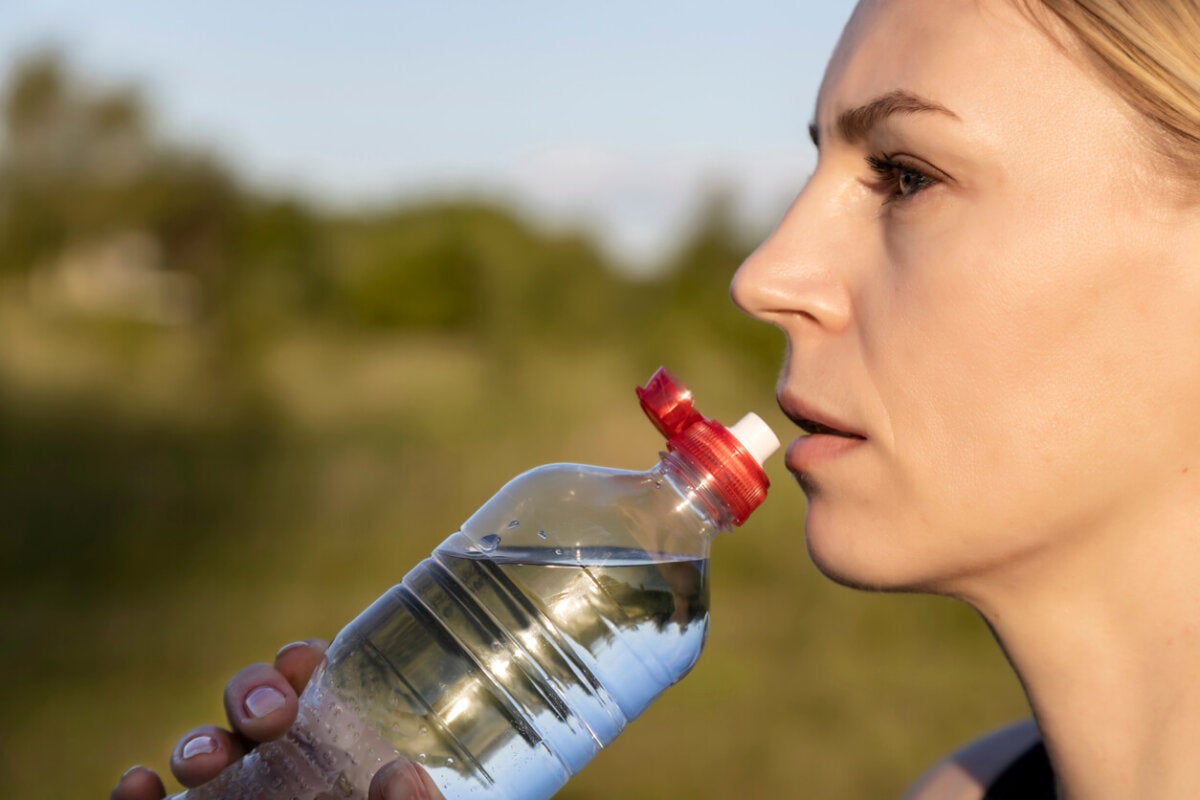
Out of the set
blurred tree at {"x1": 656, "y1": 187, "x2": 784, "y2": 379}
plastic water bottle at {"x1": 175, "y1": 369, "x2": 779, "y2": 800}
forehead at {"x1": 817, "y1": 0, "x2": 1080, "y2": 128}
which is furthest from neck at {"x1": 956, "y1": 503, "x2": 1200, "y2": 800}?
blurred tree at {"x1": 656, "y1": 187, "x2": 784, "y2": 379}

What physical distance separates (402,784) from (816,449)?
517 millimetres

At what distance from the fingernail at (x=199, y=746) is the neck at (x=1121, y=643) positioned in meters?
0.82

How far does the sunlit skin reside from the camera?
1.10 m

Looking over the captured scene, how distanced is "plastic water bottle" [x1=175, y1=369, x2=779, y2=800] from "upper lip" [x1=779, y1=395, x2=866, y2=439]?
4 centimetres

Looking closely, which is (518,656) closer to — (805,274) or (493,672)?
(493,672)

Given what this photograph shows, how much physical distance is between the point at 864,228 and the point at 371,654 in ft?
2.35

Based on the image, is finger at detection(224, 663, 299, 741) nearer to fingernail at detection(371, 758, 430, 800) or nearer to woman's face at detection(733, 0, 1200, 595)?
fingernail at detection(371, 758, 430, 800)

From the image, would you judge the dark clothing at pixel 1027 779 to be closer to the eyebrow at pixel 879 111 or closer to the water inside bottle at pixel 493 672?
the water inside bottle at pixel 493 672

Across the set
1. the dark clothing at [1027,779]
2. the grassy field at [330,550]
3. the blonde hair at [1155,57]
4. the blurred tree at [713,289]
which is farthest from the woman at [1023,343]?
the blurred tree at [713,289]

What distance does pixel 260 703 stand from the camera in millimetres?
1272

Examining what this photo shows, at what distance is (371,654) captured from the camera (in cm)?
138

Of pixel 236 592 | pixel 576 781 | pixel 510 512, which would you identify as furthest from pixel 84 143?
pixel 510 512

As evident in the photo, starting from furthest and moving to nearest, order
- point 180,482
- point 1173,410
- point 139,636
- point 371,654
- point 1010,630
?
point 180,482 → point 139,636 → point 371,654 → point 1010,630 → point 1173,410

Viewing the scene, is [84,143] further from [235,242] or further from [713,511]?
[713,511]
